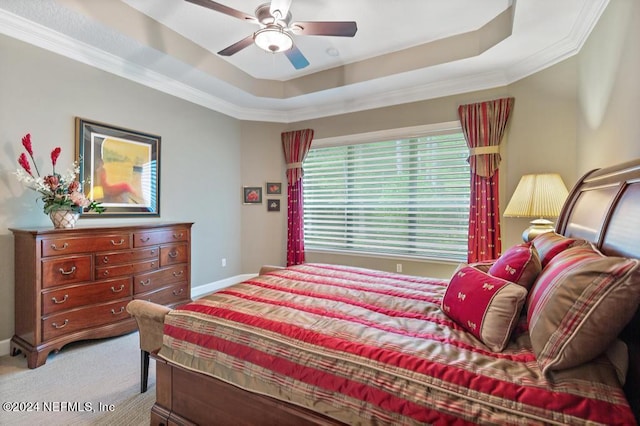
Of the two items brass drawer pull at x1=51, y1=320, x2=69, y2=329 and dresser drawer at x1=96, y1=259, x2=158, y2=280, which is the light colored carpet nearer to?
brass drawer pull at x1=51, y1=320, x2=69, y2=329

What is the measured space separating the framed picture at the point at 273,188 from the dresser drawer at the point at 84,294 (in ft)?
8.08

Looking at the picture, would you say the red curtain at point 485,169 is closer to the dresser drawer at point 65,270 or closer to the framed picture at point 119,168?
the framed picture at point 119,168

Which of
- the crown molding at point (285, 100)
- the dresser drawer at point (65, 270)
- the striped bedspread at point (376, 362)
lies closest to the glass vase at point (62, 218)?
the dresser drawer at point (65, 270)

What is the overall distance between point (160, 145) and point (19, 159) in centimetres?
140

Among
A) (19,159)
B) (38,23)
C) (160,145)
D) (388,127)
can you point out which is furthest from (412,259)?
(38,23)

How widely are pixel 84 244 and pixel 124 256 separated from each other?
0.36 meters

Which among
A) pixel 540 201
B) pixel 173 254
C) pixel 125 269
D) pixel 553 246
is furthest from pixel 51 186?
pixel 540 201

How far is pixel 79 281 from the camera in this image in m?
2.51

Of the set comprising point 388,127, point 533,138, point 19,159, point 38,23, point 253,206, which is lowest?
point 253,206

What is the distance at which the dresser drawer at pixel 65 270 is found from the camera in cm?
232

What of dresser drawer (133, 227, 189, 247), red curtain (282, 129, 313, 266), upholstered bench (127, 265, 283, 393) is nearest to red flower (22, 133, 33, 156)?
dresser drawer (133, 227, 189, 247)

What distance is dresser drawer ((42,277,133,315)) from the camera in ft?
7.70

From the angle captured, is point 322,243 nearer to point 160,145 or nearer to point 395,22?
point 160,145

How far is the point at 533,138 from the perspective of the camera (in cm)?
305
